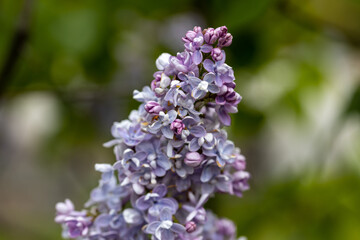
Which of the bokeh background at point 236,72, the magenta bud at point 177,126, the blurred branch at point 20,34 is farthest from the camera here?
the bokeh background at point 236,72

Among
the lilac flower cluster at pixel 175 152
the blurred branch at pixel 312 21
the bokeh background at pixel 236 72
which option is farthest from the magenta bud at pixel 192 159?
the blurred branch at pixel 312 21

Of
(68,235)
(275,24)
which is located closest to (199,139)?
(68,235)

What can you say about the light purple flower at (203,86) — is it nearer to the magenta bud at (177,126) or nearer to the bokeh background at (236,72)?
the magenta bud at (177,126)

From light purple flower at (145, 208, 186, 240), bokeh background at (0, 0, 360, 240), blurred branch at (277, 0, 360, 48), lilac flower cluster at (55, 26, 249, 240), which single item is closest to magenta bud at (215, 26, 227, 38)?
lilac flower cluster at (55, 26, 249, 240)

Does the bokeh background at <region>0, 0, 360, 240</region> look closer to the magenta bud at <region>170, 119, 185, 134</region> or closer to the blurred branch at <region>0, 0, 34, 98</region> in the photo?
the blurred branch at <region>0, 0, 34, 98</region>

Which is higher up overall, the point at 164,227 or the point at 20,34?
the point at 20,34

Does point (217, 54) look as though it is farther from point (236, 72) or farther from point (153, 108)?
point (236, 72)

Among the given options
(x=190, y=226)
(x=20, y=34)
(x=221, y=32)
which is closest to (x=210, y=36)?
(x=221, y=32)
